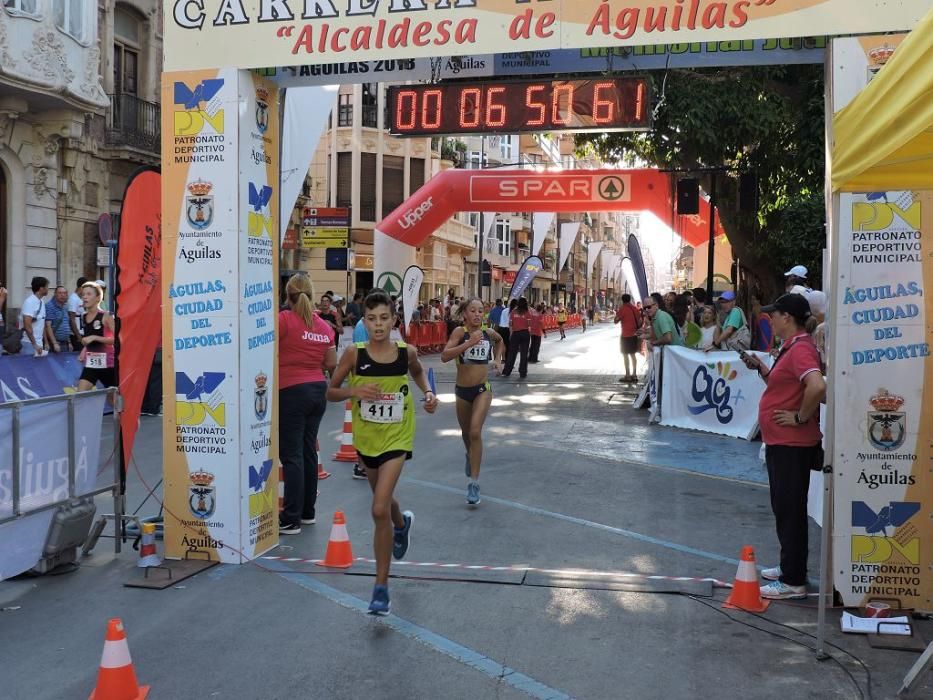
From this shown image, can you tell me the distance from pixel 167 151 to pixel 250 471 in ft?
7.53

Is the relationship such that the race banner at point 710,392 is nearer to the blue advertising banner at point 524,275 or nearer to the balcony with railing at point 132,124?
the blue advertising banner at point 524,275

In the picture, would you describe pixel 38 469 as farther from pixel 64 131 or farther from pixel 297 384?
pixel 64 131

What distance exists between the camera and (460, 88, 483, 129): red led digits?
7.44m

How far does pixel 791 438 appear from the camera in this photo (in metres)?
5.64

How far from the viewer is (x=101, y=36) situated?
22.9m

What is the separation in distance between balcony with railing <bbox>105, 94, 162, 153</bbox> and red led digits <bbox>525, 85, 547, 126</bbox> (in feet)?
60.9

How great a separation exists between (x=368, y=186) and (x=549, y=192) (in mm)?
27222

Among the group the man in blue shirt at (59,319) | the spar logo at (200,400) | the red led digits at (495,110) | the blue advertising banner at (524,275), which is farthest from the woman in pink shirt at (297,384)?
the blue advertising banner at (524,275)

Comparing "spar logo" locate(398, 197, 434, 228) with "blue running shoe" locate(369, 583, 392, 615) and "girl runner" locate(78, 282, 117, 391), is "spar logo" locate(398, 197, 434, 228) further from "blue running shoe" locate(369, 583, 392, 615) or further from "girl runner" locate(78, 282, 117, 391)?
"blue running shoe" locate(369, 583, 392, 615)

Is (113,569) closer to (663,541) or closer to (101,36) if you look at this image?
(663,541)

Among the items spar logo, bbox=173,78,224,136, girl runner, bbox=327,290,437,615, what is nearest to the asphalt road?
girl runner, bbox=327,290,437,615

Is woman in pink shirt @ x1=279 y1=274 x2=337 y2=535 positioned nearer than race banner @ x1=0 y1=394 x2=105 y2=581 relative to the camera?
No

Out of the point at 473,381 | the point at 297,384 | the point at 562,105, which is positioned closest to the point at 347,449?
the point at 473,381

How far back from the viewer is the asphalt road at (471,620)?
4.42m
